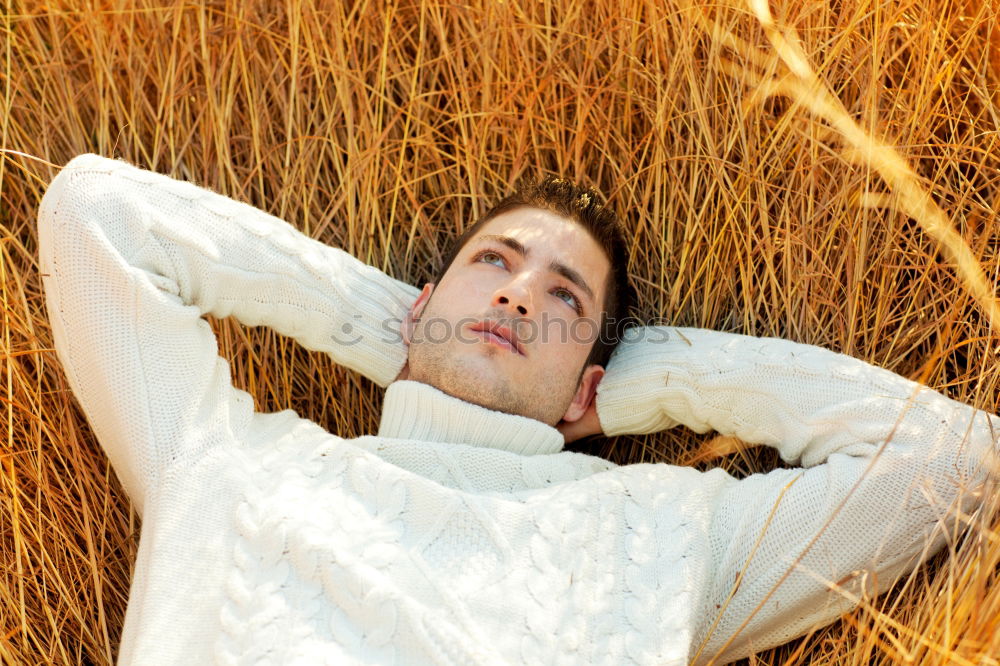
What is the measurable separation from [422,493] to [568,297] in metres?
0.73

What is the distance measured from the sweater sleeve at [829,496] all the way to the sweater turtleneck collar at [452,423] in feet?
1.54

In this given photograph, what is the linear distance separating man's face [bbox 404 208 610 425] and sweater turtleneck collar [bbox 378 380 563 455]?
1.4 inches

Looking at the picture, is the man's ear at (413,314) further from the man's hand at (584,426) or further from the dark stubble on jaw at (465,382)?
the man's hand at (584,426)

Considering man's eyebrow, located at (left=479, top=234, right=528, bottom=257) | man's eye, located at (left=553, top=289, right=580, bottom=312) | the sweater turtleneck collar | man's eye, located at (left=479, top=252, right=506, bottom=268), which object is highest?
man's eyebrow, located at (left=479, top=234, right=528, bottom=257)

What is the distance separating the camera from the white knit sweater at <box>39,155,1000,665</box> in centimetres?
182

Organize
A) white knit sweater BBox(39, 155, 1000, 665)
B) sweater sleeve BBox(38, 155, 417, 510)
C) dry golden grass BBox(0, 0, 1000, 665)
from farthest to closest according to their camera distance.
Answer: dry golden grass BBox(0, 0, 1000, 665) → sweater sleeve BBox(38, 155, 417, 510) → white knit sweater BBox(39, 155, 1000, 665)

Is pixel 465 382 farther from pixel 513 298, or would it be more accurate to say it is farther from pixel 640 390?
pixel 640 390

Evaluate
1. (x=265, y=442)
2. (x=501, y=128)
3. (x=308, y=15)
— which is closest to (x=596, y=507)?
(x=265, y=442)

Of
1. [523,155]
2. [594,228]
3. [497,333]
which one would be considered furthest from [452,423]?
[523,155]

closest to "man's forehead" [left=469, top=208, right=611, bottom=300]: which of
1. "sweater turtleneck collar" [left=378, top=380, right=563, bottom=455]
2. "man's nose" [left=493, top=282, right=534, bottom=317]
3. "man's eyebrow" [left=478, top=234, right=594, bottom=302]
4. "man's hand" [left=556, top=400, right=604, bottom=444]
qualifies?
"man's eyebrow" [left=478, top=234, right=594, bottom=302]

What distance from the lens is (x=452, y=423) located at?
7.31ft

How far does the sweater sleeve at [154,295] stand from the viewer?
1.94 m

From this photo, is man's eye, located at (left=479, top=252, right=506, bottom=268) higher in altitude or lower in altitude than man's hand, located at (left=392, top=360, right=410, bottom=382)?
higher

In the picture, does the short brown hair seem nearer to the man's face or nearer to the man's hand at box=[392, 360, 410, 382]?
the man's face
